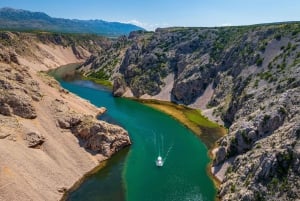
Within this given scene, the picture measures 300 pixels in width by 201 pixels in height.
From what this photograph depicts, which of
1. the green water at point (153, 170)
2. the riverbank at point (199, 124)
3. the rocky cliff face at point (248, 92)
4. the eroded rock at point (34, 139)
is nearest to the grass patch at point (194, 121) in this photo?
the riverbank at point (199, 124)

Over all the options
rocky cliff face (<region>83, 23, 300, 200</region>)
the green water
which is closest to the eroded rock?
the green water

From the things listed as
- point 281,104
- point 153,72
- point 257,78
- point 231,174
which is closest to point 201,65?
point 153,72

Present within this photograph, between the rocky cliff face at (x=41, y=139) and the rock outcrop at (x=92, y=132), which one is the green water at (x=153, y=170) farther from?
the rocky cliff face at (x=41, y=139)

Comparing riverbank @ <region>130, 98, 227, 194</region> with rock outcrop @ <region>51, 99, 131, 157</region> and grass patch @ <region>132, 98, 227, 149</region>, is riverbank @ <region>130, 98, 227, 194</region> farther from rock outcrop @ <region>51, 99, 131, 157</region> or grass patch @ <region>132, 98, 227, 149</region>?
rock outcrop @ <region>51, 99, 131, 157</region>

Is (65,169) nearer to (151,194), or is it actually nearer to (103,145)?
(103,145)

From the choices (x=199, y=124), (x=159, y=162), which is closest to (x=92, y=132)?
(x=159, y=162)

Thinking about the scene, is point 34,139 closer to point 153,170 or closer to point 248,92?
point 153,170
